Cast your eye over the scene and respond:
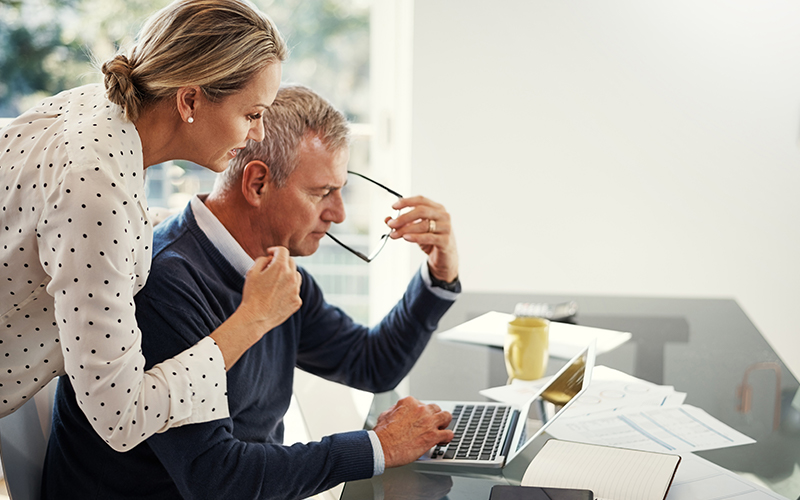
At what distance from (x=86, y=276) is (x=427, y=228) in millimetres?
732

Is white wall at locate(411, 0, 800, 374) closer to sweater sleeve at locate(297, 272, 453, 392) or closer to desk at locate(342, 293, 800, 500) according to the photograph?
desk at locate(342, 293, 800, 500)

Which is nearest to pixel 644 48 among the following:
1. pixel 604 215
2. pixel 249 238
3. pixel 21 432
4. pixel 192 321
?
pixel 604 215

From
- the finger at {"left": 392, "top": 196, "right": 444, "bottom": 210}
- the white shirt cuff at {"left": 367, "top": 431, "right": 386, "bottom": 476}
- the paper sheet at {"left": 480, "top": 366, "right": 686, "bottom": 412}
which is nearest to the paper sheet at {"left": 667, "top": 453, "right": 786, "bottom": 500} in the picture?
the paper sheet at {"left": 480, "top": 366, "right": 686, "bottom": 412}

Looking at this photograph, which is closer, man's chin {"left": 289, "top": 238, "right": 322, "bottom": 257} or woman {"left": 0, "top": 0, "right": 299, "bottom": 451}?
woman {"left": 0, "top": 0, "right": 299, "bottom": 451}

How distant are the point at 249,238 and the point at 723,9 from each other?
232cm

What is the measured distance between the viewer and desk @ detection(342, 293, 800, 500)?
3.22ft

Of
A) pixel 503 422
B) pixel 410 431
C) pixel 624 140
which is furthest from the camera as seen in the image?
pixel 624 140

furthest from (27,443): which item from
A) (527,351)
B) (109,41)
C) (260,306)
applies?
(109,41)

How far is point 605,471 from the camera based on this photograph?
929mm

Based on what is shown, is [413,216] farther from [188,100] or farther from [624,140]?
[624,140]

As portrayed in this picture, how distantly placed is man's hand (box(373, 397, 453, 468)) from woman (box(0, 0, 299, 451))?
0.24 m

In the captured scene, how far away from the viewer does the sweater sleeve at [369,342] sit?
1.45m

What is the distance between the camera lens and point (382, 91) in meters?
2.93

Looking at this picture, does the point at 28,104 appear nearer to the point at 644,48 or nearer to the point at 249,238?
the point at 249,238
